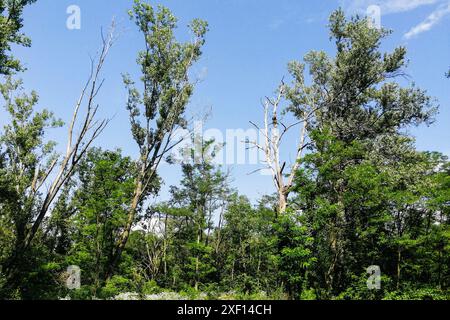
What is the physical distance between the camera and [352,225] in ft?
63.8

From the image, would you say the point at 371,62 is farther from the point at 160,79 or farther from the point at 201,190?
the point at 201,190

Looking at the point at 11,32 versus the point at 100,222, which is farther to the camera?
the point at 100,222

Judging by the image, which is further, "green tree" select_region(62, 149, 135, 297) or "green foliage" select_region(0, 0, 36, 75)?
"green tree" select_region(62, 149, 135, 297)

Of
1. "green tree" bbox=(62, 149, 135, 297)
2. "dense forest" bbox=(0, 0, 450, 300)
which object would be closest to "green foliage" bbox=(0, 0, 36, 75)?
"dense forest" bbox=(0, 0, 450, 300)

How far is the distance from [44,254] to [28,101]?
10.8 meters

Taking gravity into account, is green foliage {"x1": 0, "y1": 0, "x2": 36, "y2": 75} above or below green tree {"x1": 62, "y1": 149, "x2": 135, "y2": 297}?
above

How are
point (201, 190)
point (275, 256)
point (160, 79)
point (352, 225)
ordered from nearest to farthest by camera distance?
1. point (275, 256)
2. point (352, 225)
3. point (160, 79)
4. point (201, 190)

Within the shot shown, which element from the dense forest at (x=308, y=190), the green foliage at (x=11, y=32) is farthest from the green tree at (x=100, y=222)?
the green foliage at (x=11, y=32)

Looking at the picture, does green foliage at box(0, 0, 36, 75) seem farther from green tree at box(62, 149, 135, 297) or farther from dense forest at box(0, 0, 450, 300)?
green tree at box(62, 149, 135, 297)

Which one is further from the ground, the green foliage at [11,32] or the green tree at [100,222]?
the green foliage at [11,32]

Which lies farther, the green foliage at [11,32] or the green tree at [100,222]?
the green tree at [100,222]

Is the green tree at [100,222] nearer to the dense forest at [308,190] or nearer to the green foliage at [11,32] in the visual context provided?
the dense forest at [308,190]
